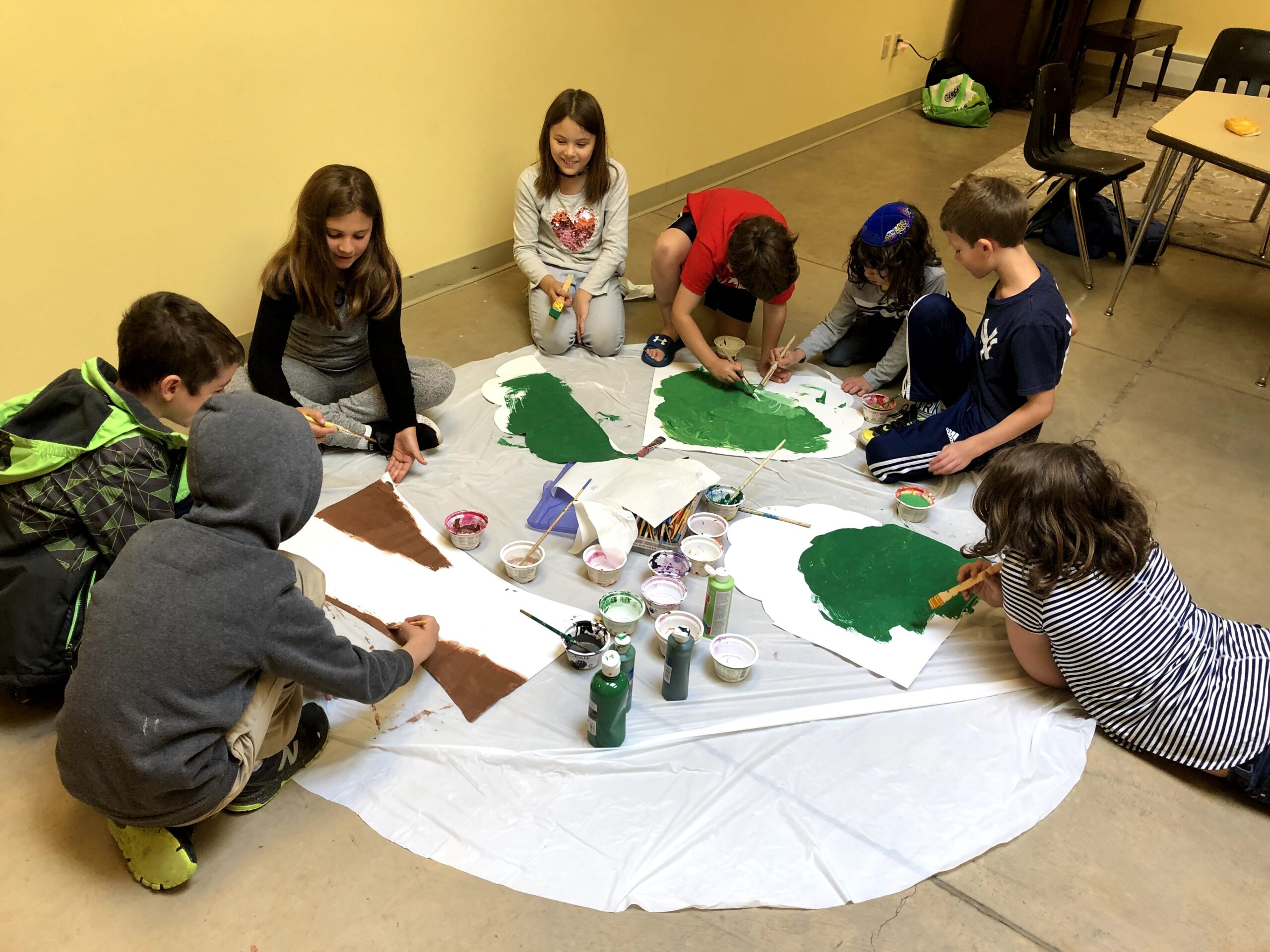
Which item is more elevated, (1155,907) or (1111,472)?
(1111,472)

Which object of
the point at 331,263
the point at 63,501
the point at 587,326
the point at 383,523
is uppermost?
the point at 331,263

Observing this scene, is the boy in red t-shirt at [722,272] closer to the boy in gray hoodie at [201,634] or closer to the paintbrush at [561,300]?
the paintbrush at [561,300]

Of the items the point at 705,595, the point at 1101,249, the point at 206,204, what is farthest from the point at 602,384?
the point at 1101,249

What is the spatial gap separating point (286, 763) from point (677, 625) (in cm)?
89

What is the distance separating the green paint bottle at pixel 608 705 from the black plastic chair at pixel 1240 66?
3.93 meters

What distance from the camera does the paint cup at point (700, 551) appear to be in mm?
2213

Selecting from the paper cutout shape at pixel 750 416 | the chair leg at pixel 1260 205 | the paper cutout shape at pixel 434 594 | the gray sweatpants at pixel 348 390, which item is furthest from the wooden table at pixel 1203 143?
the paper cutout shape at pixel 434 594

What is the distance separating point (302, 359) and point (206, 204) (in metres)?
0.67

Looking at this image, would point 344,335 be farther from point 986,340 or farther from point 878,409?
point 986,340

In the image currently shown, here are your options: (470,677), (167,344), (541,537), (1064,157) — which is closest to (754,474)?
(541,537)

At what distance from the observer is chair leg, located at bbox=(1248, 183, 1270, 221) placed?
457cm

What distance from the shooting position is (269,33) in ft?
8.91

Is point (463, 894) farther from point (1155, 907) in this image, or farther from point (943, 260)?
point (943, 260)

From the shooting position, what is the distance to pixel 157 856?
1507 millimetres
